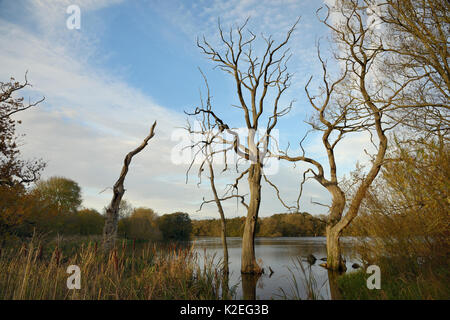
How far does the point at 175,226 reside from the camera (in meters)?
43.9

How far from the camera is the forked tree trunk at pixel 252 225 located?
11.2 meters

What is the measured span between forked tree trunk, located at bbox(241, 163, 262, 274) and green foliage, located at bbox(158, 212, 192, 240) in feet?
110

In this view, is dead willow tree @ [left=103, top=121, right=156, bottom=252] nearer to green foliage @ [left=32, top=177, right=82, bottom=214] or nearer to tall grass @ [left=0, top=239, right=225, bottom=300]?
tall grass @ [left=0, top=239, right=225, bottom=300]

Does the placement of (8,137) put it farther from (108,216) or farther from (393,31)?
(393,31)

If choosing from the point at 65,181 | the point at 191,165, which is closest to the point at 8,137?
the point at 191,165

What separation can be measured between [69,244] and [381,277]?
1568 centimetres

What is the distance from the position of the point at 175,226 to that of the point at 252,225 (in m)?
34.2

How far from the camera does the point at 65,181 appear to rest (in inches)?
1320

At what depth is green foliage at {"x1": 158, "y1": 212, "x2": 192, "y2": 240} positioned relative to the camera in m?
43.2

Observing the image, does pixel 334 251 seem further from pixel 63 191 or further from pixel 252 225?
pixel 63 191
